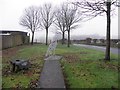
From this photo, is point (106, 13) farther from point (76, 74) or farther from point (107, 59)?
point (76, 74)

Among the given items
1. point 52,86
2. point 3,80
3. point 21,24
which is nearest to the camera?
point 52,86

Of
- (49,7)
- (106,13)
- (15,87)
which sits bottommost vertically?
(15,87)

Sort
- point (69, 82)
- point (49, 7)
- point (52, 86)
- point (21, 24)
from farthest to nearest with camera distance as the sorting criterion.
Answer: point (21, 24) → point (49, 7) → point (69, 82) → point (52, 86)

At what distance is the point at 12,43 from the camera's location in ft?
126

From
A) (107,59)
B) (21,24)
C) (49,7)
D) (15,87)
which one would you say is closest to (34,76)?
(15,87)

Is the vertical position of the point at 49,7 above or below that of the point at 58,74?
above

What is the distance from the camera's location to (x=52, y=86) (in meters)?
8.55

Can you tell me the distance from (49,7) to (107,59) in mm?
40081

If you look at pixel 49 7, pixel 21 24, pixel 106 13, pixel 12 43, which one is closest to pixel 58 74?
pixel 106 13

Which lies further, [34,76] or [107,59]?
[107,59]

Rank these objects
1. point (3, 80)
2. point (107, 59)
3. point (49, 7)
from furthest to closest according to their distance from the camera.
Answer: point (49, 7), point (107, 59), point (3, 80)

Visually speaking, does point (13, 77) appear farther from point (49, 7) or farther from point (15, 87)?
point (49, 7)

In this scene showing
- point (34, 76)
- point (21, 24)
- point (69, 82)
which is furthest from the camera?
point (21, 24)

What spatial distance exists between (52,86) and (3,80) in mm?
2618
